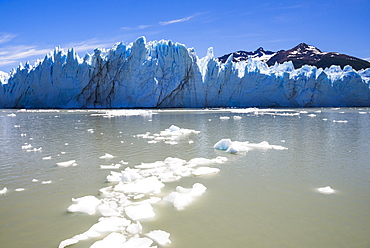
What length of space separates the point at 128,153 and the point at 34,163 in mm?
2085

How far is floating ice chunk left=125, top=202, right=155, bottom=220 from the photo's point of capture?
128 inches

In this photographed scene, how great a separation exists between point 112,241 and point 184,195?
134cm

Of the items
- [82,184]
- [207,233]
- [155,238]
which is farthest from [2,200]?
[207,233]

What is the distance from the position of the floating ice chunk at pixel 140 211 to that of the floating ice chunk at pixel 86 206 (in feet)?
1.48

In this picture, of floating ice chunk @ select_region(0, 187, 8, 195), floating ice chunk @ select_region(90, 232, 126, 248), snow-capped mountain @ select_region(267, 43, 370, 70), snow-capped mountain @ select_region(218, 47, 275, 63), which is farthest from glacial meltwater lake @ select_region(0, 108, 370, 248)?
snow-capped mountain @ select_region(218, 47, 275, 63)

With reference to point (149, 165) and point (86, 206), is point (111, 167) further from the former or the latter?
point (86, 206)

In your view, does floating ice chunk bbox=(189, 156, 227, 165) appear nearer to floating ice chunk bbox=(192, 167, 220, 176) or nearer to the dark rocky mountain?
floating ice chunk bbox=(192, 167, 220, 176)

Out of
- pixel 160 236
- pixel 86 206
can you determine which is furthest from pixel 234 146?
pixel 160 236

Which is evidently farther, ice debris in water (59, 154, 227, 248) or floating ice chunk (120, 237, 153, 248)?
ice debris in water (59, 154, 227, 248)

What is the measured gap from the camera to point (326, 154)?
6.73 meters

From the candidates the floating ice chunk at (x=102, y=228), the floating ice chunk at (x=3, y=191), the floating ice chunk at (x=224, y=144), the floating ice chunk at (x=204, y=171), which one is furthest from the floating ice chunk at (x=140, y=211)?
the floating ice chunk at (x=224, y=144)

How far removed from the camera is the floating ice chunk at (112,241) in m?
2.61

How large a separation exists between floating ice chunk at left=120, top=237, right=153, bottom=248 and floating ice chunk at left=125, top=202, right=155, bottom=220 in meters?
0.50

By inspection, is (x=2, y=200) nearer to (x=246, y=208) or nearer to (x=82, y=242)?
(x=82, y=242)
